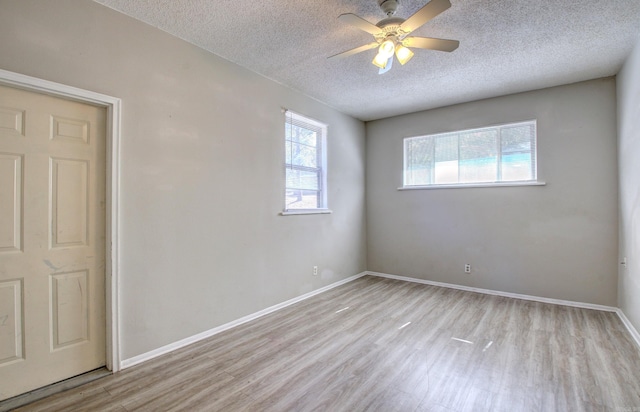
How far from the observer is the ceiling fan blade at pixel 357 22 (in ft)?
6.39

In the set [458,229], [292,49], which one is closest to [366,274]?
A: [458,229]

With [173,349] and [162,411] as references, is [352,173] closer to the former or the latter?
[173,349]

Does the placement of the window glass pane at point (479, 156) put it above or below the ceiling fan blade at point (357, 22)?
below

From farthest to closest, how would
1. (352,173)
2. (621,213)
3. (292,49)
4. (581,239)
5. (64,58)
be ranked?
(352,173), (581,239), (621,213), (292,49), (64,58)

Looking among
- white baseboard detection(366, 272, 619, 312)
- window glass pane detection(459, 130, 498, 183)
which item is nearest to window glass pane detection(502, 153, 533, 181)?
window glass pane detection(459, 130, 498, 183)

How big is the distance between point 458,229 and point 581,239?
4.56ft

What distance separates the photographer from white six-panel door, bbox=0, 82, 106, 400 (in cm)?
189

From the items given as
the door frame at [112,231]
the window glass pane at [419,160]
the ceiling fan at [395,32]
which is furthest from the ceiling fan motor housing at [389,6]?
Answer: the window glass pane at [419,160]

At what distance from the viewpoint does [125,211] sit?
2318 millimetres

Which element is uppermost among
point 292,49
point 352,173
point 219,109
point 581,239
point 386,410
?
point 292,49

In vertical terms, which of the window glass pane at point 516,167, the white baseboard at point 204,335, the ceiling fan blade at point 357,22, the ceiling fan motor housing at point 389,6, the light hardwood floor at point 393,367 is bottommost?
the light hardwood floor at point 393,367

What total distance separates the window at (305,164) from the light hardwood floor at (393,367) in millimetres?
1476

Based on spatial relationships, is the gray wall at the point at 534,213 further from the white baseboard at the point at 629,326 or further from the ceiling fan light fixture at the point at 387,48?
the ceiling fan light fixture at the point at 387,48

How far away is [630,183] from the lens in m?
2.95
